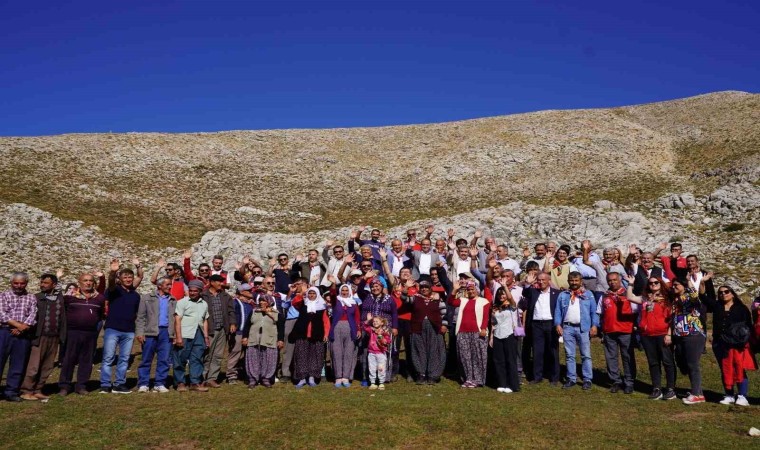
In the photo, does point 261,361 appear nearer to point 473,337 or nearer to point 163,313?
point 163,313

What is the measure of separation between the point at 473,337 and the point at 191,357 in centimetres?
670

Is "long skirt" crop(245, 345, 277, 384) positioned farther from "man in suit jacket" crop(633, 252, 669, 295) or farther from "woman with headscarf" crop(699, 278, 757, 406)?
"woman with headscarf" crop(699, 278, 757, 406)

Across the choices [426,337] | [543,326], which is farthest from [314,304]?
[543,326]

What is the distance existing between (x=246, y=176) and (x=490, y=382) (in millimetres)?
46520

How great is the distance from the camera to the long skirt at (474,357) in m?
12.9

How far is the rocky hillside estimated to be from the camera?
33781mm

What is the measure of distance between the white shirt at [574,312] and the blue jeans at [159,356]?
9.52 m

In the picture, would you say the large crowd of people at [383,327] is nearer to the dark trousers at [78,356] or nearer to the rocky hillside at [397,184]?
the dark trousers at [78,356]

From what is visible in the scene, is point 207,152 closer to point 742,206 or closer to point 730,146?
point 742,206

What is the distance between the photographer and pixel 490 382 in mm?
13297

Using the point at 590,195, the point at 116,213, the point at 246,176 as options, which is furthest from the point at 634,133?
the point at 116,213

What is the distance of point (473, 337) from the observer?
1292 centimetres

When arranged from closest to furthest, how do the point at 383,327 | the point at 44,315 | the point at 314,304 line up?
the point at 44,315 → the point at 383,327 → the point at 314,304

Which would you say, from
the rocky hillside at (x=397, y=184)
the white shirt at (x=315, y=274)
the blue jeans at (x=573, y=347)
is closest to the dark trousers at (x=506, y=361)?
the blue jeans at (x=573, y=347)
